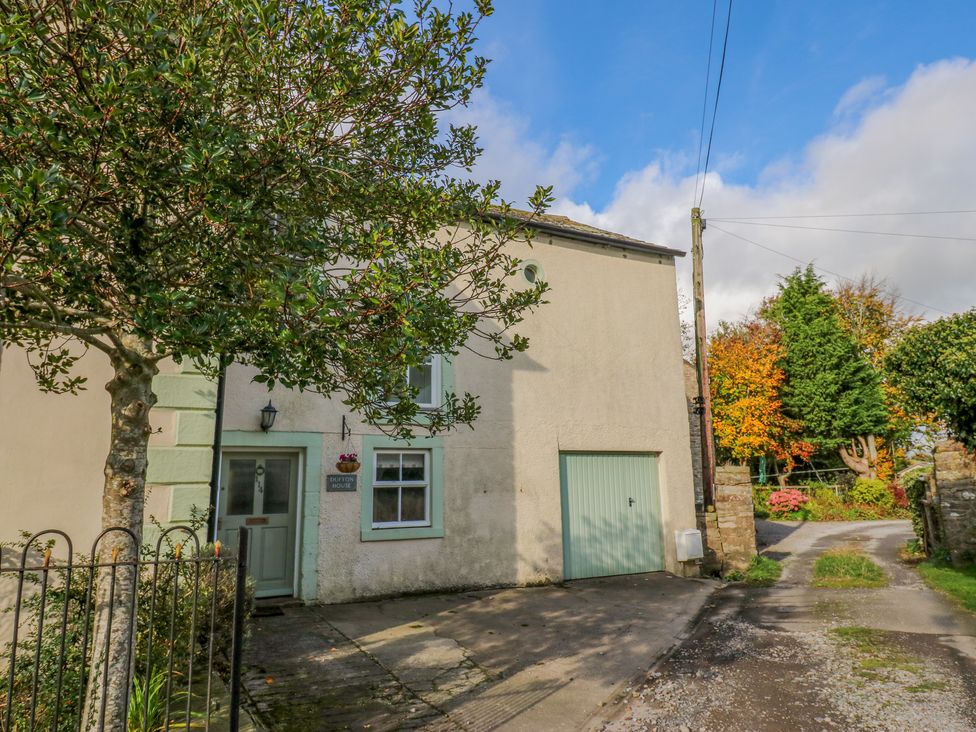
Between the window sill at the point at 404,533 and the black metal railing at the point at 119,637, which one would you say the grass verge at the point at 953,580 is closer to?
the window sill at the point at 404,533

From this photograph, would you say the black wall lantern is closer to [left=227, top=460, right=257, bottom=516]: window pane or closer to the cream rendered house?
the cream rendered house

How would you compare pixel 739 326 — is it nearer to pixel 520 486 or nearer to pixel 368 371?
pixel 520 486

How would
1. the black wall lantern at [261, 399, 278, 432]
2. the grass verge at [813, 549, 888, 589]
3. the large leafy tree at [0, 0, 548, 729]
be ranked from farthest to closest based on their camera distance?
the grass verge at [813, 549, 888, 589]
the black wall lantern at [261, 399, 278, 432]
the large leafy tree at [0, 0, 548, 729]

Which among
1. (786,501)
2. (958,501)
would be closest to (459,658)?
(958,501)

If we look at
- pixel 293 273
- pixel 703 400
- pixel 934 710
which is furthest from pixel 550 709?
pixel 703 400

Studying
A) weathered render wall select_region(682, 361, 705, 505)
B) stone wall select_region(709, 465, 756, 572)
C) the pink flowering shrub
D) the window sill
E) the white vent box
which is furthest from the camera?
the pink flowering shrub

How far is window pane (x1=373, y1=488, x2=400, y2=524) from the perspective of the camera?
9492mm

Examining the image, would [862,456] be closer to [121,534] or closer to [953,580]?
[953,580]

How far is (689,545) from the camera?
11.6 m

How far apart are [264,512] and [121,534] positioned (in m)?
5.06

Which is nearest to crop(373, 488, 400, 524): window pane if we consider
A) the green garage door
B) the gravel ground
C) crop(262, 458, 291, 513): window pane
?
crop(262, 458, 291, 513): window pane

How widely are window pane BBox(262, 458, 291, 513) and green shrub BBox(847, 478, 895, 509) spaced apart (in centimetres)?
2490

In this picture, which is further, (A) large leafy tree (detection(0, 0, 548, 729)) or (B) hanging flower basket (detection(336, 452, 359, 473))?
(B) hanging flower basket (detection(336, 452, 359, 473))

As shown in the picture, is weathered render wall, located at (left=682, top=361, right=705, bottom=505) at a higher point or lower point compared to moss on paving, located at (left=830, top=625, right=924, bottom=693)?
higher
